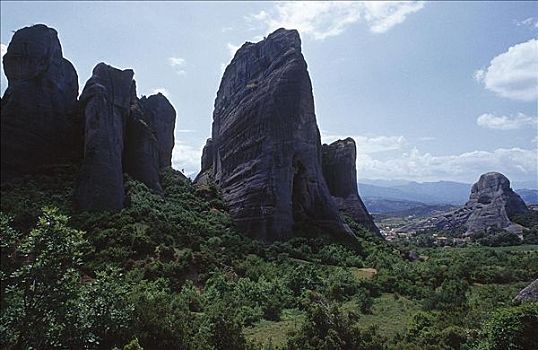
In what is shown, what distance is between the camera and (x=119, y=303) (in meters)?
12.5

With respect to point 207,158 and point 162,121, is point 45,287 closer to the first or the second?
point 162,121

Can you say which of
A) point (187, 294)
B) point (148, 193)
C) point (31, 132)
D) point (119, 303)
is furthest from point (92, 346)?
point (31, 132)

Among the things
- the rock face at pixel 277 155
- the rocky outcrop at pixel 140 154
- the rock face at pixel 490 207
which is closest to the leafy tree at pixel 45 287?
the rock face at pixel 277 155

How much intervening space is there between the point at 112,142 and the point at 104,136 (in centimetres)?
98

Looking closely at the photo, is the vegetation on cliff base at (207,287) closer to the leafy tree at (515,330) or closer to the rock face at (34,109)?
the leafy tree at (515,330)

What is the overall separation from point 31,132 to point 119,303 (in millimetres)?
33582

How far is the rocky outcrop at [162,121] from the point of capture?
6044 centimetres

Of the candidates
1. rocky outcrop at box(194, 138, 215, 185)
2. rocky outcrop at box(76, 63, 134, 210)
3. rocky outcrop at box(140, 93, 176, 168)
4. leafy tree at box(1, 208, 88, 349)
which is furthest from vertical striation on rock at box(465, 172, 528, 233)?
leafy tree at box(1, 208, 88, 349)

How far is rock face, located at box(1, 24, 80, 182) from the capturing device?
127 feet

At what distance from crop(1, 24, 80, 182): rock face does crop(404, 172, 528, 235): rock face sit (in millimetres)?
78062

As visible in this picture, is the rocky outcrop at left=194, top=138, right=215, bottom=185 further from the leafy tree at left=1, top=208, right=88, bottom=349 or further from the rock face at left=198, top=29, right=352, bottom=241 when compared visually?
the leafy tree at left=1, top=208, right=88, bottom=349

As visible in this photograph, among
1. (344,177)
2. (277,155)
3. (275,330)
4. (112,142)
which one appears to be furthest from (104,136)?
(344,177)

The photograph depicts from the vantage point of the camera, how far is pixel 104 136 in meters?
36.9

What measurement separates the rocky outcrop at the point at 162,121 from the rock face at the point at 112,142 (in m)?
0.39
